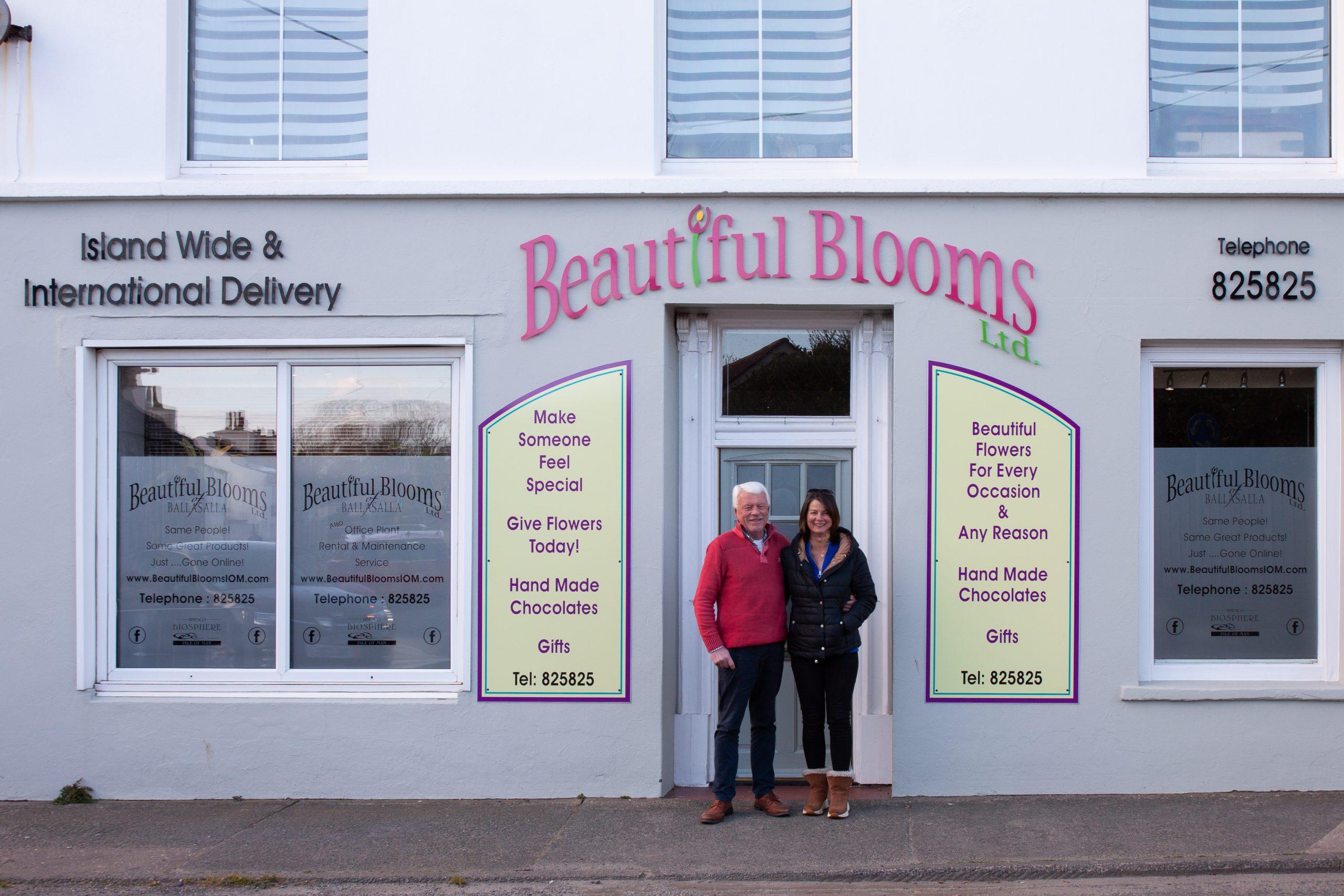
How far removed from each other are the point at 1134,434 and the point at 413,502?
4401 millimetres

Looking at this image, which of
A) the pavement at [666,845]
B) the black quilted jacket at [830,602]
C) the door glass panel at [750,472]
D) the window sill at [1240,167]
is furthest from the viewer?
the door glass panel at [750,472]

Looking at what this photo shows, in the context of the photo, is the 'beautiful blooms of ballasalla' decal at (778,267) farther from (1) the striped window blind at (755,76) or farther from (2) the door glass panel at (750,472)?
(2) the door glass panel at (750,472)

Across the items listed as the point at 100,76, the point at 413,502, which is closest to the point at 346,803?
the point at 413,502

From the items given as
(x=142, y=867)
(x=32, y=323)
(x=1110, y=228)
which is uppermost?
(x=1110, y=228)

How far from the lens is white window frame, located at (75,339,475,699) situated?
6.53 m

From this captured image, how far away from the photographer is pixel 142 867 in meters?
5.40

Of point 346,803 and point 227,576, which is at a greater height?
point 227,576

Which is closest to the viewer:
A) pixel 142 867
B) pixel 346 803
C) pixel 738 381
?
pixel 142 867

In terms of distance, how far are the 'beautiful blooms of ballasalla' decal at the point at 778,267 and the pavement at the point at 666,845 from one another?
8.99ft

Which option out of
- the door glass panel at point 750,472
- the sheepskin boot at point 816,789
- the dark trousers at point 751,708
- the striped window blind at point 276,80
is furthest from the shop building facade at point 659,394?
the sheepskin boot at point 816,789

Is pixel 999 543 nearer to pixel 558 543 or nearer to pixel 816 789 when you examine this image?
pixel 816 789

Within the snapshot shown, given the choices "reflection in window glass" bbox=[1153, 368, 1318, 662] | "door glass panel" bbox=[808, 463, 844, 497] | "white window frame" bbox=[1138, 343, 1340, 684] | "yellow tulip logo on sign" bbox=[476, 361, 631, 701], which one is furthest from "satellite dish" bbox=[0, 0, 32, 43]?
"reflection in window glass" bbox=[1153, 368, 1318, 662]

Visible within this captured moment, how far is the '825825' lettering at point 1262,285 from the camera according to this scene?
6.37m

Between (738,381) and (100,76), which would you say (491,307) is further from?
(100,76)
